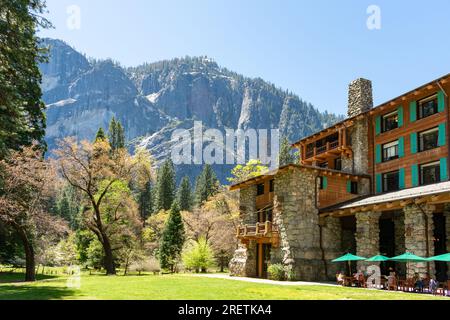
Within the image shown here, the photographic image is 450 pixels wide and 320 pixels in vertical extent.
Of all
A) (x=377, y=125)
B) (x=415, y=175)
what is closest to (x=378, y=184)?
(x=415, y=175)

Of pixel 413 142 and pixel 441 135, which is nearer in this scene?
pixel 441 135

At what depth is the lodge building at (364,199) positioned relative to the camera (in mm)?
27578

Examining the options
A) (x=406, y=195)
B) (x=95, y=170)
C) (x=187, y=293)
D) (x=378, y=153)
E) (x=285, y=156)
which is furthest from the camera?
(x=285, y=156)

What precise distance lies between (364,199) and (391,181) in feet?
11.9

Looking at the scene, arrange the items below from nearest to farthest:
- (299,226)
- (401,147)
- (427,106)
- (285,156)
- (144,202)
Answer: (427,106)
(299,226)
(401,147)
(285,156)
(144,202)

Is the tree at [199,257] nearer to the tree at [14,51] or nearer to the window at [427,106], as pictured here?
the window at [427,106]

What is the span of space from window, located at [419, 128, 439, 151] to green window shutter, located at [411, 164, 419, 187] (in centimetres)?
131

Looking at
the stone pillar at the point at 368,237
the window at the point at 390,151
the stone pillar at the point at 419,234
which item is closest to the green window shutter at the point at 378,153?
the window at the point at 390,151

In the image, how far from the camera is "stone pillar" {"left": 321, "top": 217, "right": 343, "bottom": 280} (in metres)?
30.6

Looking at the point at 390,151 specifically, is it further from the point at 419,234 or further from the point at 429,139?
the point at 419,234

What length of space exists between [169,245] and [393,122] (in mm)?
36035

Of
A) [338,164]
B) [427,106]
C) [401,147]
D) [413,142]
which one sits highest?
[427,106]

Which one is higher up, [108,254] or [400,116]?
[400,116]

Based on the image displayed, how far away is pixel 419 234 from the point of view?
23.7m
